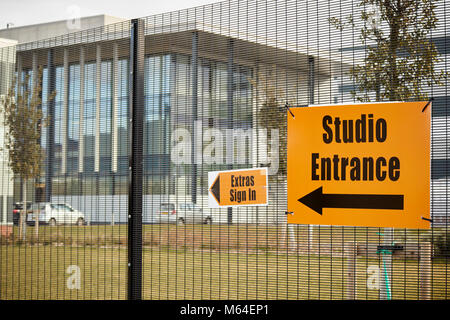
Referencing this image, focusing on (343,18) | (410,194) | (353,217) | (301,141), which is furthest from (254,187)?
(343,18)

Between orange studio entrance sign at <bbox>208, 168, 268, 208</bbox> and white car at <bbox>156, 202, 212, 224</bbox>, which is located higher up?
orange studio entrance sign at <bbox>208, 168, 268, 208</bbox>

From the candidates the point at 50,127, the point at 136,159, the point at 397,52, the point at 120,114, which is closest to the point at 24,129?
the point at 50,127

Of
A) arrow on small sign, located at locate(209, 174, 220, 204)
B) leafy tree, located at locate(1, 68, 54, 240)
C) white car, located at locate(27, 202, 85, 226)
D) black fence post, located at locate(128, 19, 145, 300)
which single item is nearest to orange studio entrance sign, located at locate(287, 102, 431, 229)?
arrow on small sign, located at locate(209, 174, 220, 204)

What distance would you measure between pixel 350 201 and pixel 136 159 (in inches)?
101

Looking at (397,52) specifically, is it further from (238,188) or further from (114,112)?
(114,112)

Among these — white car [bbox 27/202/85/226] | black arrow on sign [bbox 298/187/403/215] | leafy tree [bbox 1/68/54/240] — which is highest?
leafy tree [bbox 1/68/54/240]

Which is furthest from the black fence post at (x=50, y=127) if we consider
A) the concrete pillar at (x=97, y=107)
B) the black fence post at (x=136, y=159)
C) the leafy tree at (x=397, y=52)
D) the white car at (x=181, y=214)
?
the leafy tree at (x=397, y=52)

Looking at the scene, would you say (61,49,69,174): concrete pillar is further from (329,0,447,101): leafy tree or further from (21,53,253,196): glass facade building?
(329,0,447,101): leafy tree

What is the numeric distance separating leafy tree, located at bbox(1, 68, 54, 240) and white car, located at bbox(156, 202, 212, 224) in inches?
86.8

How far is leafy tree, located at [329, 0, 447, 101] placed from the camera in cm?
491

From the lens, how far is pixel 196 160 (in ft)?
19.8

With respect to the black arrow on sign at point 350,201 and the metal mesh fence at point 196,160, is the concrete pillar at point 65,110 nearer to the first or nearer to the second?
the metal mesh fence at point 196,160
